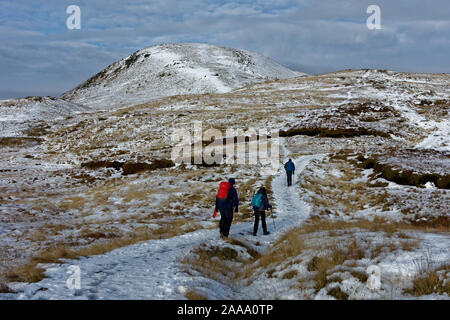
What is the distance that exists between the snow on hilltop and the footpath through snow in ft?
364

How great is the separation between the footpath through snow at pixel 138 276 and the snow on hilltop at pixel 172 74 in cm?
11105

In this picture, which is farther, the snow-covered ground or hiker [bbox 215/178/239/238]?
hiker [bbox 215/178/239/238]

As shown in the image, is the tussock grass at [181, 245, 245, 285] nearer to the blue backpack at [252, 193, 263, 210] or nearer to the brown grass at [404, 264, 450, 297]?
the blue backpack at [252, 193, 263, 210]

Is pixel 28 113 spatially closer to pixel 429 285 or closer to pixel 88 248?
pixel 88 248

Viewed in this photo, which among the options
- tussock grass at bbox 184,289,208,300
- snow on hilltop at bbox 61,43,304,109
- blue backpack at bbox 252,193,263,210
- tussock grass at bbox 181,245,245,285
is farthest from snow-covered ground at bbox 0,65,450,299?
snow on hilltop at bbox 61,43,304,109

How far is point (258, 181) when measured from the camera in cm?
2606

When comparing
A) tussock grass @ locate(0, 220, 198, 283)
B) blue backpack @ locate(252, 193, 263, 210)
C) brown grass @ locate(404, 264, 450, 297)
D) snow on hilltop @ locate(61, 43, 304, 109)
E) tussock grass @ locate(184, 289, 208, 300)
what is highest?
snow on hilltop @ locate(61, 43, 304, 109)

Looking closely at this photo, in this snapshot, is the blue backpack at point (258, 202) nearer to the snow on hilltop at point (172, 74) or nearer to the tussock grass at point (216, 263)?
the tussock grass at point (216, 263)

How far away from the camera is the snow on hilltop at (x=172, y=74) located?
128 meters

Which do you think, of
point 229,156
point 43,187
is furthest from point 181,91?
point 43,187

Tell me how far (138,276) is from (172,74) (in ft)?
477

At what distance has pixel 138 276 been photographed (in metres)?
7.55

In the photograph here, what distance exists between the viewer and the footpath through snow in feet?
20.6

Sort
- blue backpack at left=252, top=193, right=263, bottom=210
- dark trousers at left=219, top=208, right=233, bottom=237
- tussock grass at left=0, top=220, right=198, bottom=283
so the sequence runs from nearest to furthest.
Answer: tussock grass at left=0, top=220, right=198, bottom=283 → dark trousers at left=219, top=208, right=233, bottom=237 → blue backpack at left=252, top=193, right=263, bottom=210
